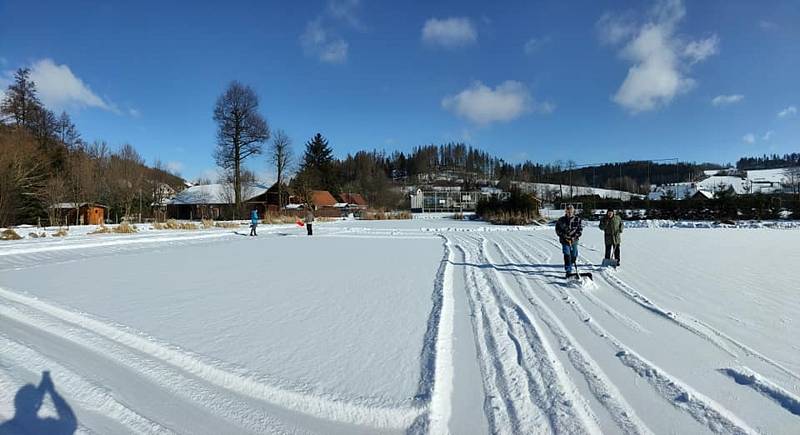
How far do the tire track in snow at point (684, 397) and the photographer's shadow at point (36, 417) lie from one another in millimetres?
4420

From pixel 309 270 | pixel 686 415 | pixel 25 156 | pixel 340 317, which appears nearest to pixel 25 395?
pixel 340 317

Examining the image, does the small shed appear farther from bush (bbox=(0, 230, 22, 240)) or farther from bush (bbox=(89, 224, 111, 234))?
bush (bbox=(0, 230, 22, 240))

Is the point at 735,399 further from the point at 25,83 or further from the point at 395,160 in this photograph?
the point at 395,160

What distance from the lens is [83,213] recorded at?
3294cm

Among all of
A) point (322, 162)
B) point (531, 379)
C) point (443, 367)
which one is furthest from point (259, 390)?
point (322, 162)

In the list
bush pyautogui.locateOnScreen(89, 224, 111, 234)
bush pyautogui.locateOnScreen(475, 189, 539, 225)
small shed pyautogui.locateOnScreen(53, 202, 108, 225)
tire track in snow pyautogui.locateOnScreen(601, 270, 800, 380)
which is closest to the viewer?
tire track in snow pyautogui.locateOnScreen(601, 270, 800, 380)

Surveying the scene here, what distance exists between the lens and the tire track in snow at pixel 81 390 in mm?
2820

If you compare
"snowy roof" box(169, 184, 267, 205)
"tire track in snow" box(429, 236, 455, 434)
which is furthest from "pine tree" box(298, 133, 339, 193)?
"tire track in snow" box(429, 236, 455, 434)

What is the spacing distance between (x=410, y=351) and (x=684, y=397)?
235cm

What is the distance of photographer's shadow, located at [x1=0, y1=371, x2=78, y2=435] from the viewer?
2729 millimetres

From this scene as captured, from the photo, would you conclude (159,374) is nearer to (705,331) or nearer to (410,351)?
(410,351)

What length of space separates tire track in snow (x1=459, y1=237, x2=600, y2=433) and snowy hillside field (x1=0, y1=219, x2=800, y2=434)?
0.7 inches

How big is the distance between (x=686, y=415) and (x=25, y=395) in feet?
16.7

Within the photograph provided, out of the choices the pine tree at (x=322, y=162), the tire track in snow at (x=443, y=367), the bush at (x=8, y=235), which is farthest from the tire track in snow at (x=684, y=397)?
the pine tree at (x=322, y=162)
